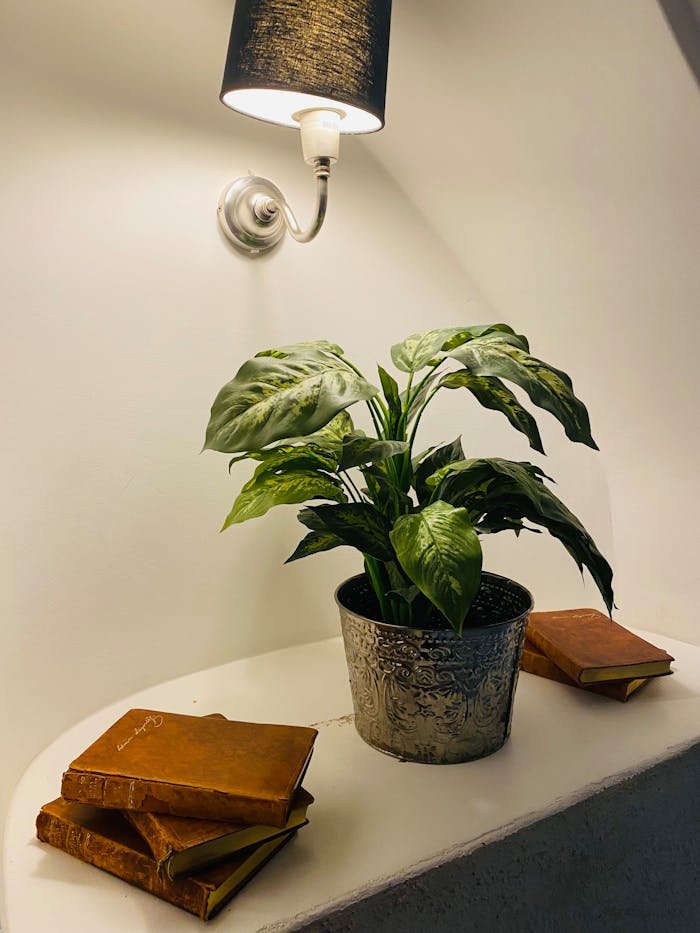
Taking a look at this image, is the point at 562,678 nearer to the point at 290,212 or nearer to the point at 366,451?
the point at 366,451

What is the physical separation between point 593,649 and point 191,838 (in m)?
0.58

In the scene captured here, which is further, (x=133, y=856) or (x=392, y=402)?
(x=392, y=402)

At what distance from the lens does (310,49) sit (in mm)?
782

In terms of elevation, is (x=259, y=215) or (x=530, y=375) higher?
(x=259, y=215)

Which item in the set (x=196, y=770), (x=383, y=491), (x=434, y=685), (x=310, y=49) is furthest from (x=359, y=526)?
(x=310, y=49)

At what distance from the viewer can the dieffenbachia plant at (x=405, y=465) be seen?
0.66 meters

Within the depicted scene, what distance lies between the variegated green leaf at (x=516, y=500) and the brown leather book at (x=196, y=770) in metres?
0.28

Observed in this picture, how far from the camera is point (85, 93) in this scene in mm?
910

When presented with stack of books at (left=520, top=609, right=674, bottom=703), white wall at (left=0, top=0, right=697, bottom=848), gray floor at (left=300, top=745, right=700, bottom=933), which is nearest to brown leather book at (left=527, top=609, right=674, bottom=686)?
stack of books at (left=520, top=609, right=674, bottom=703)

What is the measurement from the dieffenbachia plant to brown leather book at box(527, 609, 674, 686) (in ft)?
0.74

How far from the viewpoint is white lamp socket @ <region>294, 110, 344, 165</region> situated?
0.89m

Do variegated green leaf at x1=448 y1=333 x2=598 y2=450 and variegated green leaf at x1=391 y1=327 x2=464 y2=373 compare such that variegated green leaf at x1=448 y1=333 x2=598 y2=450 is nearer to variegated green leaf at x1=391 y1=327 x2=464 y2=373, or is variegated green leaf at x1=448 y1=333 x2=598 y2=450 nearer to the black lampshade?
variegated green leaf at x1=391 y1=327 x2=464 y2=373

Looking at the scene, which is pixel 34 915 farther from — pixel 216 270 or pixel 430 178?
pixel 430 178

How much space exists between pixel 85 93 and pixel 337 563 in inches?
27.8
